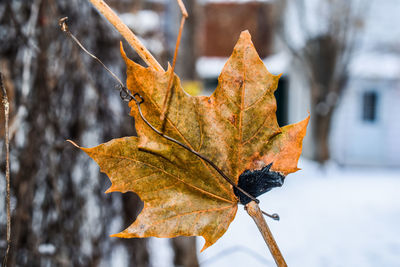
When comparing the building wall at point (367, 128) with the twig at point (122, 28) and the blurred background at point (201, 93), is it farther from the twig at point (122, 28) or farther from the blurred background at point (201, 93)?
the twig at point (122, 28)

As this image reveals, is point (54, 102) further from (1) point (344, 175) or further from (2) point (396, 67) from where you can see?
(2) point (396, 67)

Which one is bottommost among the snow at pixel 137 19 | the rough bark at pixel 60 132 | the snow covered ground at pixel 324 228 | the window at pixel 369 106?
the snow covered ground at pixel 324 228

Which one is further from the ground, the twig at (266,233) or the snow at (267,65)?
the snow at (267,65)

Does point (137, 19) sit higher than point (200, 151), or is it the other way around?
point (137, 19)

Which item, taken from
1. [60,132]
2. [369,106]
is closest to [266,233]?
[60,132]

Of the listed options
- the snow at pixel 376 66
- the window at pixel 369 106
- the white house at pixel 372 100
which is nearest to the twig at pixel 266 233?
the white house at pixel 372 100

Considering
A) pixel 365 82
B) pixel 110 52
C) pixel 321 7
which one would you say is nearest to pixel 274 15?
pixel 321 7

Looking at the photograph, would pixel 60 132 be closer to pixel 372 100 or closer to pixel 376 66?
pixel 376 66
